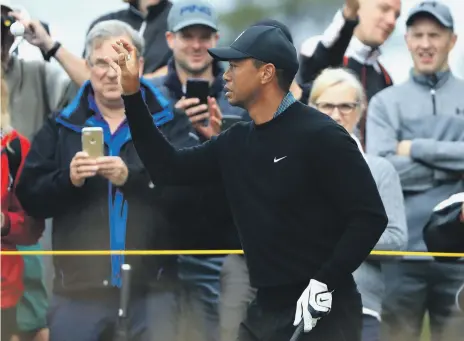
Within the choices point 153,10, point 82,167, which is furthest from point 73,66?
point 82,167

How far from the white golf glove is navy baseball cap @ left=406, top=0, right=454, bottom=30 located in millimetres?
2269

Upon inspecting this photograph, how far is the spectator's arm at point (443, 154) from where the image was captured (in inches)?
228

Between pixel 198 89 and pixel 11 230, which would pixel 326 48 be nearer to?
pixel 198 89

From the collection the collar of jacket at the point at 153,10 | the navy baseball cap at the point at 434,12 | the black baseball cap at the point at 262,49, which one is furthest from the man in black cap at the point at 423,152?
the black baseball cap at the point at 262,49

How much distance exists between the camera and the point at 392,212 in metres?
5.62

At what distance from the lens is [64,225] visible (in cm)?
568

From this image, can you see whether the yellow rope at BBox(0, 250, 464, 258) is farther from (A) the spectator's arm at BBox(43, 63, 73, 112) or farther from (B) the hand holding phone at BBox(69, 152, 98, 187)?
(A) the spectator's arm at BBox(43, 63, 73, 112)

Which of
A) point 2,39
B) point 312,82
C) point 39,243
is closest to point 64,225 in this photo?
point 39,243

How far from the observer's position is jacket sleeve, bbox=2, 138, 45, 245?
582cm

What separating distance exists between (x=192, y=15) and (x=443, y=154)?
1449 millimetres

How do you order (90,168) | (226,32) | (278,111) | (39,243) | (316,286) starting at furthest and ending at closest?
(226,32) < (39,243) < (90,168) < (278,111) < (316,286)

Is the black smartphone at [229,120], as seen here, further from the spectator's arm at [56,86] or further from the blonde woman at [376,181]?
the spectator's arm at [56,86]

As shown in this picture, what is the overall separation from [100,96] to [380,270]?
63.7 inches

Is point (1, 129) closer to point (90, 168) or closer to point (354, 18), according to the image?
point (90, 168)
